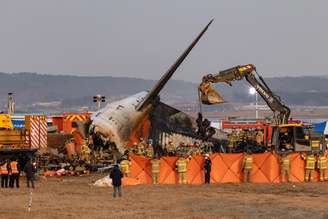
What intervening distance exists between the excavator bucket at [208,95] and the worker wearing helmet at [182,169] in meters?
8.53

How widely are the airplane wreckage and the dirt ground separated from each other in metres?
6.89

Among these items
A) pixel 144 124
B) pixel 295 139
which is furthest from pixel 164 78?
pixel 295 139

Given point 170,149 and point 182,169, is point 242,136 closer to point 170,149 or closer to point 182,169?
point 170,149

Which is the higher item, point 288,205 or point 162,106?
point 162,106

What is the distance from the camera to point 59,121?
221 feet

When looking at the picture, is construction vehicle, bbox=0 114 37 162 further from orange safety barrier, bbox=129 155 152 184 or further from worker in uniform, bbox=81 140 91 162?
orange safety barrier, bbox=129 155 152 184

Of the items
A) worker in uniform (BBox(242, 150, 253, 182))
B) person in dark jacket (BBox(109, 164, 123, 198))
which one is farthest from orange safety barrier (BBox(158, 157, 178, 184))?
person in dark jacket (BBox(109, 164, 123, 198))

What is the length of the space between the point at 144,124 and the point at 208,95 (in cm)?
460

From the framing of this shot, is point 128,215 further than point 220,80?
No

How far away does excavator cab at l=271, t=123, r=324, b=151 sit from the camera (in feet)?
134

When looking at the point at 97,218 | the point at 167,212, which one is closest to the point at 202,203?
the point at 167,212

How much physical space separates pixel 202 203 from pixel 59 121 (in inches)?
1651

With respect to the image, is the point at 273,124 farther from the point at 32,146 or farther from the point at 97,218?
the point at 97,218

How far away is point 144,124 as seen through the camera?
4553 centimetres
